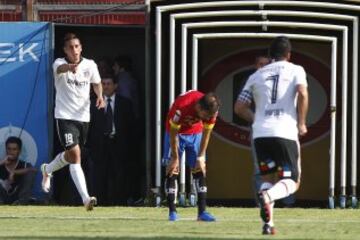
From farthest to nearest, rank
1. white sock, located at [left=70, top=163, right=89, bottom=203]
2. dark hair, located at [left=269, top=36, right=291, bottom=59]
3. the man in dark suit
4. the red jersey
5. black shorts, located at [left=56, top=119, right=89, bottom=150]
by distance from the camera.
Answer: the man in dark suit, black shorts, located at [left=56, top=119, right=89, bottom=150], white sock, located at [left=70, top=163, right=89, bottom=203], the red jersey, dark hair, located at [left=269, top=36, right=291, bottom=59]

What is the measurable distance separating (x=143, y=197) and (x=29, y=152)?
1.87m

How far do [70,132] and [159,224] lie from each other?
241 centimetres

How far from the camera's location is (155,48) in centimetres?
1883

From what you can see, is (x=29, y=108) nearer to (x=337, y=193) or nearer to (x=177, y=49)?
(x=177, y=49)

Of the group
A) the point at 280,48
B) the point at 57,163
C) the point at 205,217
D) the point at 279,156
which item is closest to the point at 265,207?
the point at 279,156

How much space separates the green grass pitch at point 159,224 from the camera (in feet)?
40.6

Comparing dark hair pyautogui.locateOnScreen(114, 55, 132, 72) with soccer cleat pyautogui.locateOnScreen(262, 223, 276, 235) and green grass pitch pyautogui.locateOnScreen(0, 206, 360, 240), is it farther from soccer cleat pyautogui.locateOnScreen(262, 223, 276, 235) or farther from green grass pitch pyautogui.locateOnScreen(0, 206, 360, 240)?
soccer cleat pyautogui.locateOnScreen(262, 223, 276, 235)

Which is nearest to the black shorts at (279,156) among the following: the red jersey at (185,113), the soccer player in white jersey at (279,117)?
the soccer player in white jersey at (279,117)

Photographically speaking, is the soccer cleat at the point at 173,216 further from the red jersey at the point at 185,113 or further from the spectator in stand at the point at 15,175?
the spectator in stand at the point at 15,175

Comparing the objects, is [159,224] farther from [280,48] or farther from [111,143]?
[111,143]

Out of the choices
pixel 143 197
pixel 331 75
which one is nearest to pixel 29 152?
pixel 143 197

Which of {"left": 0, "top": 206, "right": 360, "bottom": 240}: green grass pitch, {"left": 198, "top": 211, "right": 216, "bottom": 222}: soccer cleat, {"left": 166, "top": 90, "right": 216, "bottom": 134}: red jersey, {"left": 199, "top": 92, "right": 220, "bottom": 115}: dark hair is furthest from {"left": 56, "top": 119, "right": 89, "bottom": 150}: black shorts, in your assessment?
{"left": 199, "top": 92, "right": 220, "bottom": 115}: dark hair

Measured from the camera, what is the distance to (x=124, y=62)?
19.8 meters

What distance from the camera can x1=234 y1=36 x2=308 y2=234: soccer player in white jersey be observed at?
Result: 12.6 m
